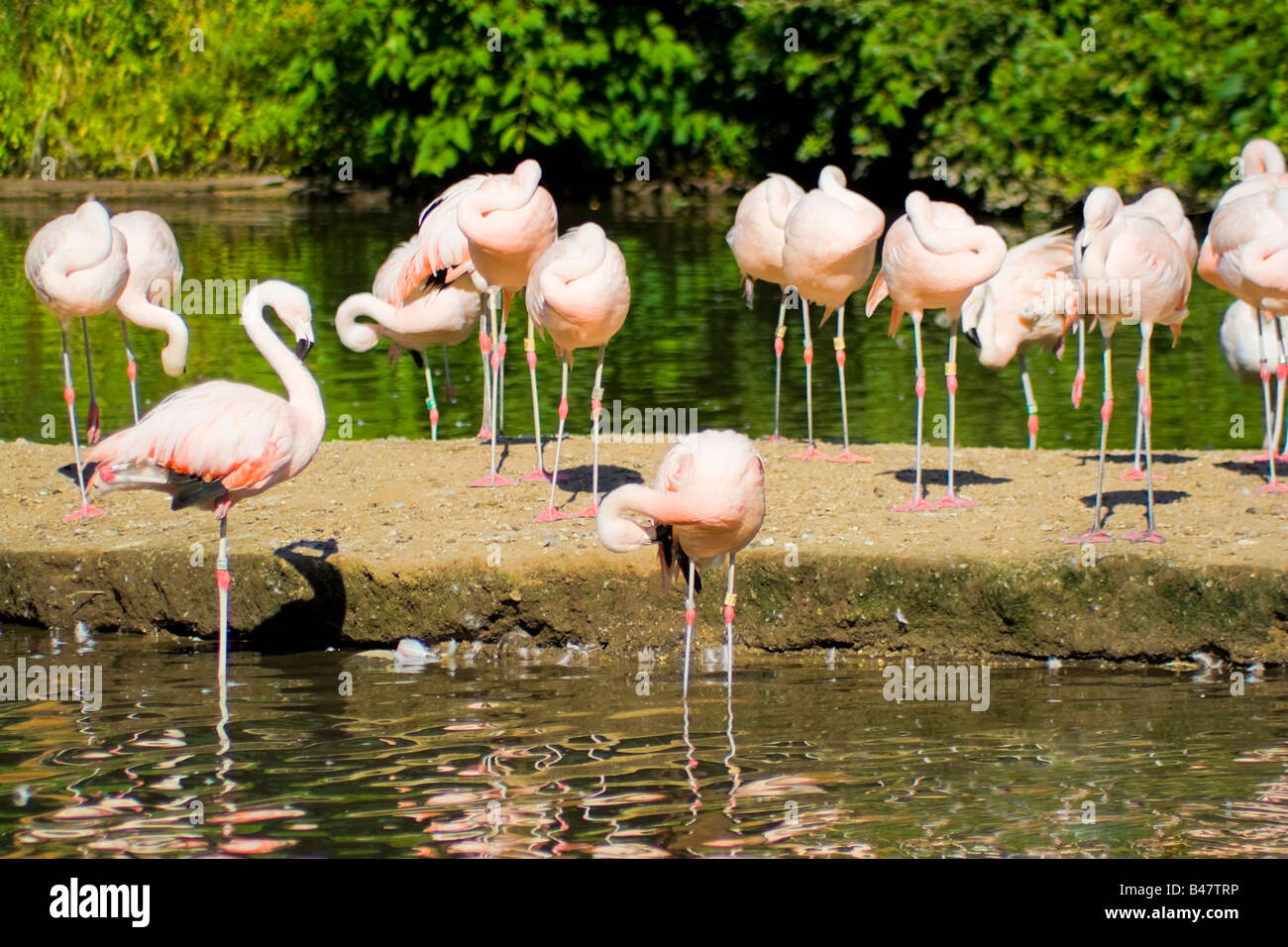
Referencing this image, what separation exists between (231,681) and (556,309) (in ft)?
6.42

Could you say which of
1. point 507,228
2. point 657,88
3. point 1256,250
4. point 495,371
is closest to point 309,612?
point 495,371

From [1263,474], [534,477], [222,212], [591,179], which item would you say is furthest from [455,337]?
[591,179]

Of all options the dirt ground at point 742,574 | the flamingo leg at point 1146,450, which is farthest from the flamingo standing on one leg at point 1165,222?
the flamingo leg at point 1146,450

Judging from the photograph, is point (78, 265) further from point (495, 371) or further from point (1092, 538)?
point (1092, 538)

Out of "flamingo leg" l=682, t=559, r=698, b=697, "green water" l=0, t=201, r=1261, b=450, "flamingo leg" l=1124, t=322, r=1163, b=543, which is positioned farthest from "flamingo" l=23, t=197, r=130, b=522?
"flamingo leg" l=1124, t=322, r=1163, b=543

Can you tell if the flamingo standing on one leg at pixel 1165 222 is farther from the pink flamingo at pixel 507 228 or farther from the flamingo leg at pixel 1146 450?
the pink flamingo at pixel 507 228

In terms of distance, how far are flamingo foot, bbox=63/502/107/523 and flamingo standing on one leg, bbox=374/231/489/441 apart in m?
1.59

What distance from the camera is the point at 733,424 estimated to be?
1001 centimetres

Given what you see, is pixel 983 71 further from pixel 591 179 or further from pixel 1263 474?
pixel 1263 474

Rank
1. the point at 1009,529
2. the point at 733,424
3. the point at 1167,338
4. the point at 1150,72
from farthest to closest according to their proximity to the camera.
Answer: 1. the point at 1150,72
2. the point at 1167,338
3. the point at 733,424
4. the point at 1009,529

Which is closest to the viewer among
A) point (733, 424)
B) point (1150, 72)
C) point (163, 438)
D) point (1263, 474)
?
point (163, 438)

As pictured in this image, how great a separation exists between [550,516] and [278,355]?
4.71 feet

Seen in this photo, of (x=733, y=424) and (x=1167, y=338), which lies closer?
(x=733, y=424)

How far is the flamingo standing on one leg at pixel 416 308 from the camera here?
26.8 ft
